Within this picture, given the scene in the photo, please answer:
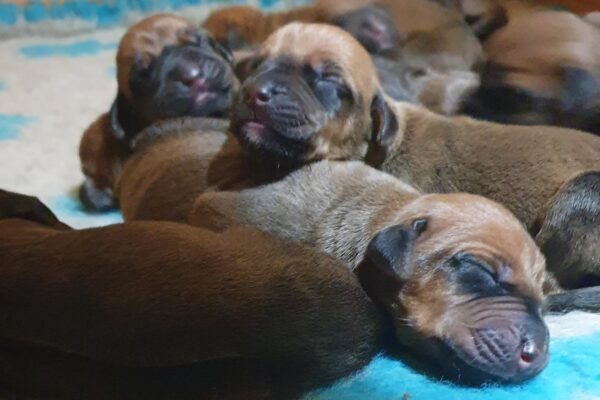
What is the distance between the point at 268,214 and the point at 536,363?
2.54ft

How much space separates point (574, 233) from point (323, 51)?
864 millimetres

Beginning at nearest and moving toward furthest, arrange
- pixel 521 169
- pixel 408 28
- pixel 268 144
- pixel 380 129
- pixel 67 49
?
pixel 268 144 → pixel 521 169 → pixel 380 129 → pixel 408 28 → pixel 67 49

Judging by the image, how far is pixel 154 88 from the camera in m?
2.92

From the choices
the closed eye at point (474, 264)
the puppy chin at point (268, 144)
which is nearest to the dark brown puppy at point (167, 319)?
the closed eye at point (474, 264)

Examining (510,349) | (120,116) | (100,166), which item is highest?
(510,349)

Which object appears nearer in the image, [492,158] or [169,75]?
[492,158]

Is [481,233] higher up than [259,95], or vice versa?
[259,95]

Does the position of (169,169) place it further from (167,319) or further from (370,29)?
(370,29)

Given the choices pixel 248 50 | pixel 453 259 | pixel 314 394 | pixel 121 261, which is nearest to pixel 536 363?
pixel 453 259

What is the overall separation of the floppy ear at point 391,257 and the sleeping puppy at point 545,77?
38.3 inches

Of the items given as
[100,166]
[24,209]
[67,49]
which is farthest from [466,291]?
[67,49]

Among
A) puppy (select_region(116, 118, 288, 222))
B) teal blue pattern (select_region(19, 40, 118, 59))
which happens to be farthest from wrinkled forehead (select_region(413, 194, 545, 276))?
teal blue pattern (select_region(19, 40, 118, 59))

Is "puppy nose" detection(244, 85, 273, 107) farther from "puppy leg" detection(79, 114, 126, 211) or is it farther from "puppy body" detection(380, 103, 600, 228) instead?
"puppy leg" detection(79, 114, 126, 211)

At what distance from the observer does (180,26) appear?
3088mm
